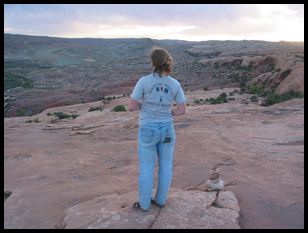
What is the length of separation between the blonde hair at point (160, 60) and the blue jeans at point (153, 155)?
53cm

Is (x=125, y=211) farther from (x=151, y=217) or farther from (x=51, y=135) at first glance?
(x=51, y=135)

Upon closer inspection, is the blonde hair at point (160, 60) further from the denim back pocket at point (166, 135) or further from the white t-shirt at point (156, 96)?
the denim back pocket at point (166, 135)

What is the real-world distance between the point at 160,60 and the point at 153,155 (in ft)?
3.10

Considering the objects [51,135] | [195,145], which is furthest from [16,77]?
[195,145]

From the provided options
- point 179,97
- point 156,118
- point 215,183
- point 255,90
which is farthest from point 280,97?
point 156,118

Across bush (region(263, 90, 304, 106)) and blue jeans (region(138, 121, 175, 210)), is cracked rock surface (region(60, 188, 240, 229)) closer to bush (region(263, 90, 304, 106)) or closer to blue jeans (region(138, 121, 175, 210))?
blue jeans (region(138, 121, 175, 210))

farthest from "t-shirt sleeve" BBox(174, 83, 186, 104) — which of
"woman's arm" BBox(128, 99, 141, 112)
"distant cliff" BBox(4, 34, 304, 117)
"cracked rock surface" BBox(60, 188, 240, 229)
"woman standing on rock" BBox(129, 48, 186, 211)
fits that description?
"cracked rock surface" BBox(60, 188, 240, 229)

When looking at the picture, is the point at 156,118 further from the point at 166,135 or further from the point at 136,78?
the point at 136,78

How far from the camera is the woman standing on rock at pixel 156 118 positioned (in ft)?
15.2

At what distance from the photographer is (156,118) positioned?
4.74m

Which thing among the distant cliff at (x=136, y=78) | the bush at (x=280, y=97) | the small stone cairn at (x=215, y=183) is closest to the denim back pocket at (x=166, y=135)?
the distant cliff at (x=136, y=78)

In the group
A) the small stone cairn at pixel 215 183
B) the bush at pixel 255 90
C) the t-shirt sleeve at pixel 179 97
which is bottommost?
the small stone cairn at pixel 215 183

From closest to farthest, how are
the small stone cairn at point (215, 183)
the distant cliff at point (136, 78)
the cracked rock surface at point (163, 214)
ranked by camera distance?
the cracked rock surface at point (163, 214), the small stone cairn at point (215, 183), the distant cliff at point (136, 78)
